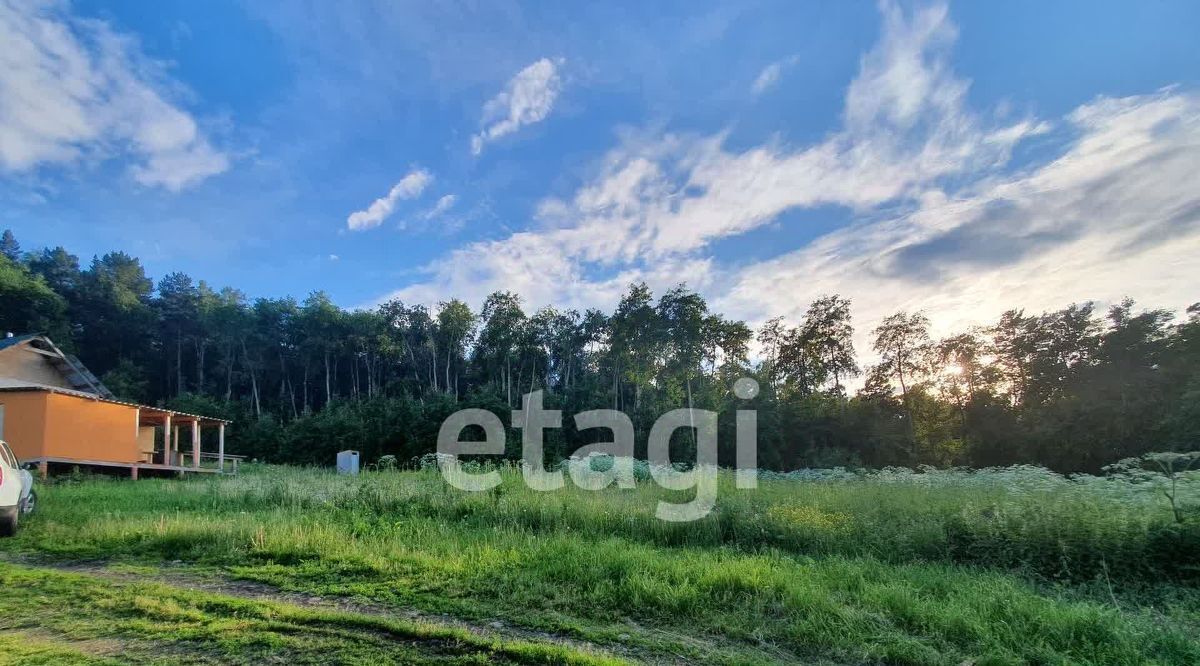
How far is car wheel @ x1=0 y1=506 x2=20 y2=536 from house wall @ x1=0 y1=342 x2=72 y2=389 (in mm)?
18676

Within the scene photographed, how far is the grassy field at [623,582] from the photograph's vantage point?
3.57 m

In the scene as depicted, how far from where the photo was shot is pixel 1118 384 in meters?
26.1

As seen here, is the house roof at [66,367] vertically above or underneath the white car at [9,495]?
above

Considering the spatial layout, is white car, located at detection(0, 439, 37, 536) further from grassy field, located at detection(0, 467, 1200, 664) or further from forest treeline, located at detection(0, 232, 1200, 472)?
forest treeline, located at detection(0, 232, 1200, 472)

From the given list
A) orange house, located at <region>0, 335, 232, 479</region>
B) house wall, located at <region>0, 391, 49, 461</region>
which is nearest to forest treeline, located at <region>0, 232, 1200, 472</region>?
orange house, located at <region>0, 335, 232, 479</region>

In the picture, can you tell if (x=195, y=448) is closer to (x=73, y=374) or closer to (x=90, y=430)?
(x=90, y=430)

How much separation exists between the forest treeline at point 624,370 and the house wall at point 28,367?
47.3ft

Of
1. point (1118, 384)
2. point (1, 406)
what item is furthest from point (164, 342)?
point (1118, 384)

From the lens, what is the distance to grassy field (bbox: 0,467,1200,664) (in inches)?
141

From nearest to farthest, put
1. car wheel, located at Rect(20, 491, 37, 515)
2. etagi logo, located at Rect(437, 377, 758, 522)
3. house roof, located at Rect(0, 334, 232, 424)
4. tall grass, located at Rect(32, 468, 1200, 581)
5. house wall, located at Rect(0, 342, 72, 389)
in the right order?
tall grass, located at Rect(32, 468, 1200, 581)
car wheel, located at Rect(20, 491, 37, 515)
etagi logo, located at Rect(437, 377, 758, 522)
house roof, located at Rect(0, 334, 232, 424)
house wall, located at Rect(0, 342, 72, 389)

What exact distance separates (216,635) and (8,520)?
19.5 feet

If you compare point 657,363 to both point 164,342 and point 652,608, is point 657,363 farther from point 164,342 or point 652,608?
point 164,342

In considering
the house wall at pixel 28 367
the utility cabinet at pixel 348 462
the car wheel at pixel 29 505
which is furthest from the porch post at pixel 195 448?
the car wheel at pixel 29 505

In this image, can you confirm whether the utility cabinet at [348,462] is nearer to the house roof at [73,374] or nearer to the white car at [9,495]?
the house roof at [73,374]
